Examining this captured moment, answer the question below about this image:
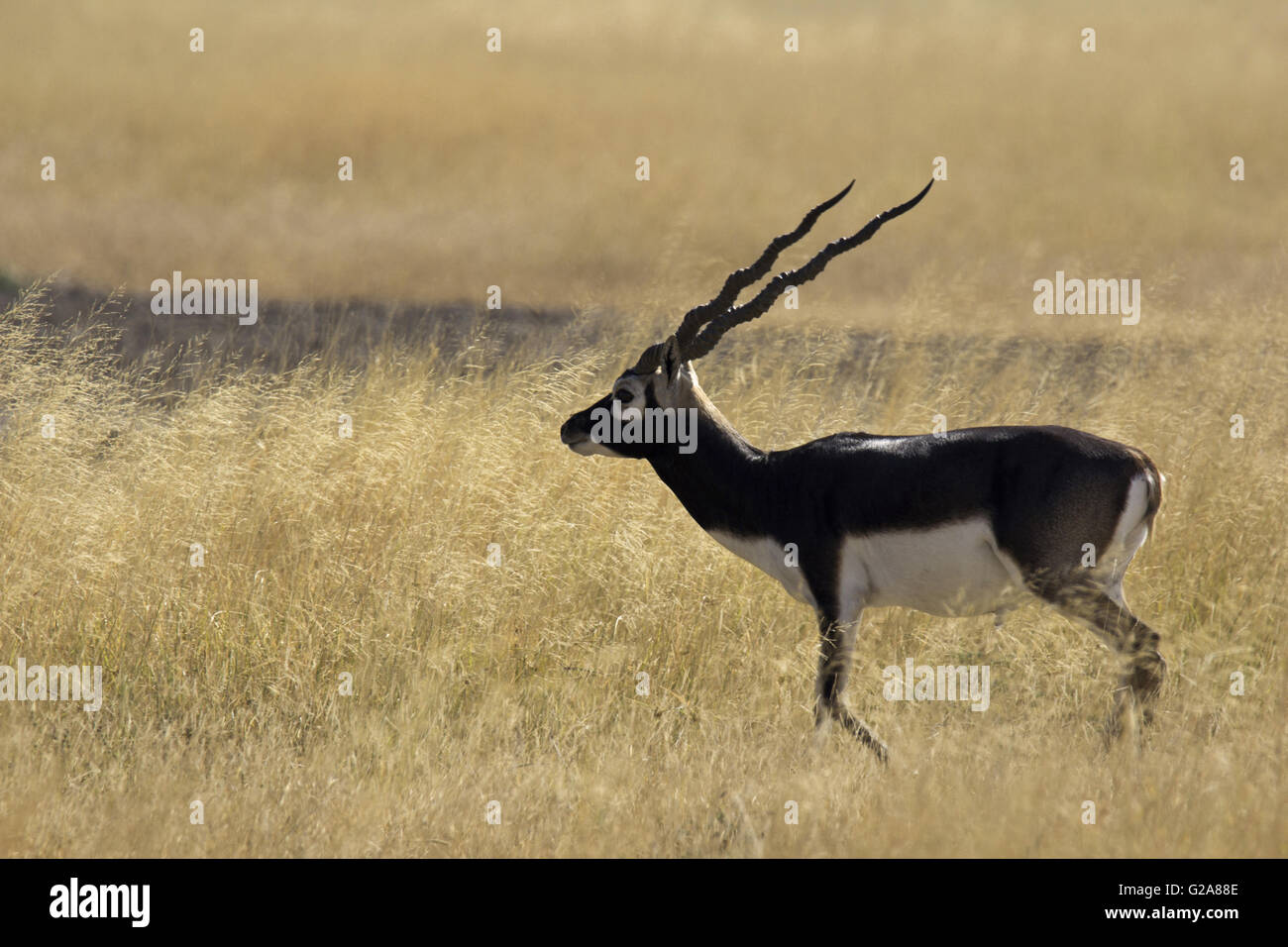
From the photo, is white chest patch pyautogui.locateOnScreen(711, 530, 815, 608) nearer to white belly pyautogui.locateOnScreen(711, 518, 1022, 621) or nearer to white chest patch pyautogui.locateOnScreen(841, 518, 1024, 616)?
white belly pyautogui.locateOnScreen(711, 518, 1022, 621)

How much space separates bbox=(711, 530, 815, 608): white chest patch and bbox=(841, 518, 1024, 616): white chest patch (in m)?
0.21

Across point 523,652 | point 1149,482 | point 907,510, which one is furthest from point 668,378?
point 1149,482

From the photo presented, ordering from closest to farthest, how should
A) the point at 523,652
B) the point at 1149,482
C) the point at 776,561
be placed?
the point at 1149,482
the point at 776,561
the point at 523,652

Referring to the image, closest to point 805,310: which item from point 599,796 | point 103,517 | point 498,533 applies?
point 498,533

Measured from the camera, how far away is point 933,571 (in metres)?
5.87

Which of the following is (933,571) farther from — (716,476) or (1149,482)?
(716,476)

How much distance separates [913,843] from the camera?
4754 mm

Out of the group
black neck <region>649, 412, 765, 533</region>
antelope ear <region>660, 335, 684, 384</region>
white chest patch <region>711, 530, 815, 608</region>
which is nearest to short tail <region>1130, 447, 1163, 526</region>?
white chest patch <region>711, 530, 815, 608</region>

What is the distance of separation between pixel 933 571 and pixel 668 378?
146cm

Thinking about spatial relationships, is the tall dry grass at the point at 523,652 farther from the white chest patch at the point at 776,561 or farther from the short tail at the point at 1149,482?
the short tail at the point at 1149,482

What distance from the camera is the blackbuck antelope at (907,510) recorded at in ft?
18.8

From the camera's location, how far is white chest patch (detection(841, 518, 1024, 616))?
5.81 meters
